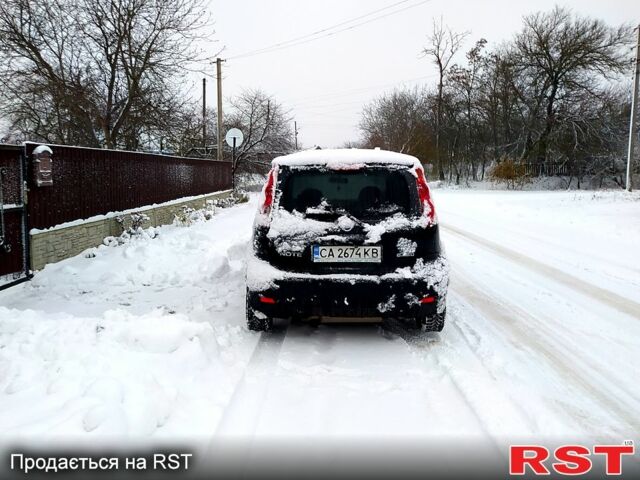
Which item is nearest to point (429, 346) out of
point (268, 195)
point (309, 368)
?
point (309, 368)

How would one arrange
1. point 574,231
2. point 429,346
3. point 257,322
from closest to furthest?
point 429,346
point 257,322
point 574,231

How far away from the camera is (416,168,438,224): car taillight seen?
4031mm

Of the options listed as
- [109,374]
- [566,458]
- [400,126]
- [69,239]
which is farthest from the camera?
[400,126]

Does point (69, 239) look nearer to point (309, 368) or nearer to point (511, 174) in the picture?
point (309, 368)

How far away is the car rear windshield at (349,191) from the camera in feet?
13.2

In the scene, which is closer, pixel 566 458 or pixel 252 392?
pixel 566 458

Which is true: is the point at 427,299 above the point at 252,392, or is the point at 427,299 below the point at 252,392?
above

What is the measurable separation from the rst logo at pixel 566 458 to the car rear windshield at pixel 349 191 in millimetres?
2060

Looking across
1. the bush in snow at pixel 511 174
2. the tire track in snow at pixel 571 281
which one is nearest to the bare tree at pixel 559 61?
the bush in snow at pixel 511 174

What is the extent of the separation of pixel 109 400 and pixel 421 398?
1.91 metres

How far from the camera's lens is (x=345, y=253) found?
3887 millimetres

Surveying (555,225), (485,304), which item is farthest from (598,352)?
(555,225)

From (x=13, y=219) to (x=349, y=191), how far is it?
4.70 m

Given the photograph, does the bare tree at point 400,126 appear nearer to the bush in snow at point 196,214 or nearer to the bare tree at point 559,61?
the bare tree at point 559,61
